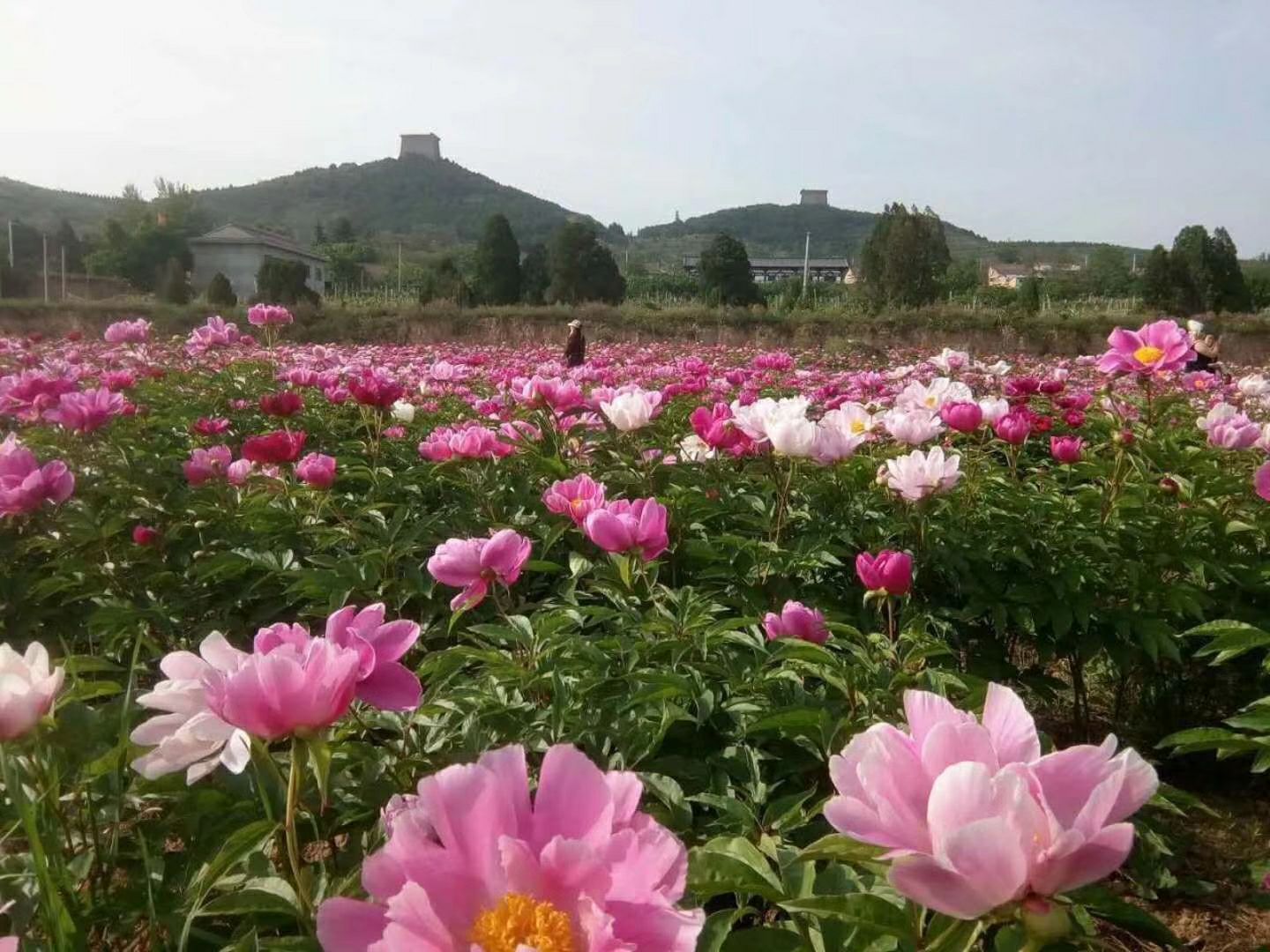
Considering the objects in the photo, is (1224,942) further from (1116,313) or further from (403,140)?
(403,140)

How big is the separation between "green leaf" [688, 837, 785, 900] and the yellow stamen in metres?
0.25

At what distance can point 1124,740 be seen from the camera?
2467mm

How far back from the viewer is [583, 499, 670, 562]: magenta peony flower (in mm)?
1340

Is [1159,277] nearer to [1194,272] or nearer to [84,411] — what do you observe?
[1194,272]

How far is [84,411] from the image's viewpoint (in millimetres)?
2377

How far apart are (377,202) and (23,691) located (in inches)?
4099

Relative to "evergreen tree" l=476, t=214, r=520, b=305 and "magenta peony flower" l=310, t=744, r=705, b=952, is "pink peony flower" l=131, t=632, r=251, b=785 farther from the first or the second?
"evergreen tree" l=476, t=214, r=520, b=305

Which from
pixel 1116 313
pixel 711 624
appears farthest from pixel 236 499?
pixel 1116 313

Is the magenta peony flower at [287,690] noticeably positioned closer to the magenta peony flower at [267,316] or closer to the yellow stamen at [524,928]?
the yellow stamen at [524,928]

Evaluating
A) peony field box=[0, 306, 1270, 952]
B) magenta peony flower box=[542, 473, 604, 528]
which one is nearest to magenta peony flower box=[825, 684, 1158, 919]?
peony field box=[0, 306, 1270, 952]

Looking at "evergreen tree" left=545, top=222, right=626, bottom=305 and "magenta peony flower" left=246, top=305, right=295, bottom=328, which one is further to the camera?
"evergreen tree" left=545, top=222, right=626, bottom=305

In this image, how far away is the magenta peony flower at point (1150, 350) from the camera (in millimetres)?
2246

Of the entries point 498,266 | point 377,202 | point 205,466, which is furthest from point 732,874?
point 377,202

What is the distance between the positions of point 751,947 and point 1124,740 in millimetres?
2103
